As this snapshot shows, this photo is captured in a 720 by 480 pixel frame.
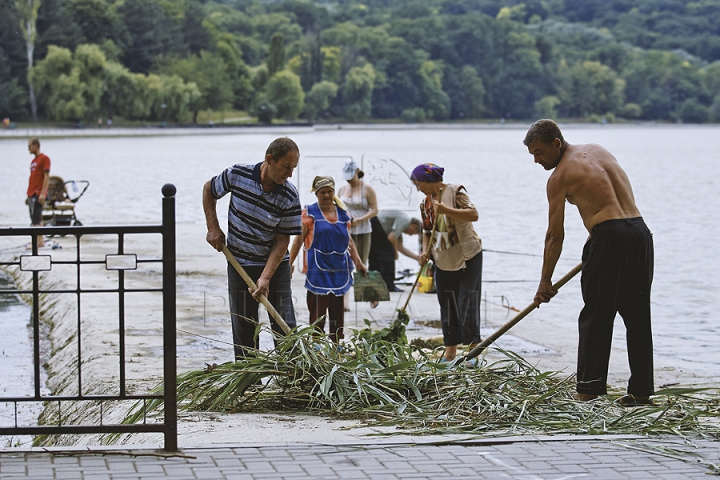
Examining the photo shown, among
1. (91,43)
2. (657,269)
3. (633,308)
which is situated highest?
(91,43)

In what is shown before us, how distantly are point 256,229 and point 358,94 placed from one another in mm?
168780

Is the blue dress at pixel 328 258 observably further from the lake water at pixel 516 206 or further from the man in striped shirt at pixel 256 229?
the lake water at pixel 516 206

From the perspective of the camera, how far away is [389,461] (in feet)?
15.3

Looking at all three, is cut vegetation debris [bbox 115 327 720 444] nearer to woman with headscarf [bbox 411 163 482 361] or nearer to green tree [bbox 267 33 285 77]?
woman with headscarf [bbox 411 163 482 361]

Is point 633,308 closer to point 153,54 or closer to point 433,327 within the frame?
point 433,327

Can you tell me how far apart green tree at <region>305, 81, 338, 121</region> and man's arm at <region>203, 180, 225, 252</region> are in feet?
525

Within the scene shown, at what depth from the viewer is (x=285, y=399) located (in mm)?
6098

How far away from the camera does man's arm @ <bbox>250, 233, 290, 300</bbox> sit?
249 inches

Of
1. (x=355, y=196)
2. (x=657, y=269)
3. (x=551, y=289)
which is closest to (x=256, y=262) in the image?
(x=551, y=289)

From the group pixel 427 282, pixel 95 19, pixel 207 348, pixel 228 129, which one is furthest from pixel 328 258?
pixel 228 129

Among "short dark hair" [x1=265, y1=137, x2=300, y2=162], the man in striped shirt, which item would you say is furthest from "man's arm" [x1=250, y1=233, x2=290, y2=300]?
"short dark hair" [x1=265, y1=137, x2=300, y2=162]

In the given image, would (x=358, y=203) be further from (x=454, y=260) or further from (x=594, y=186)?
(x=594, y=186)

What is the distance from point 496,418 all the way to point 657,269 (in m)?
17.7

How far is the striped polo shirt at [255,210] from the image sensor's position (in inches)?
252
